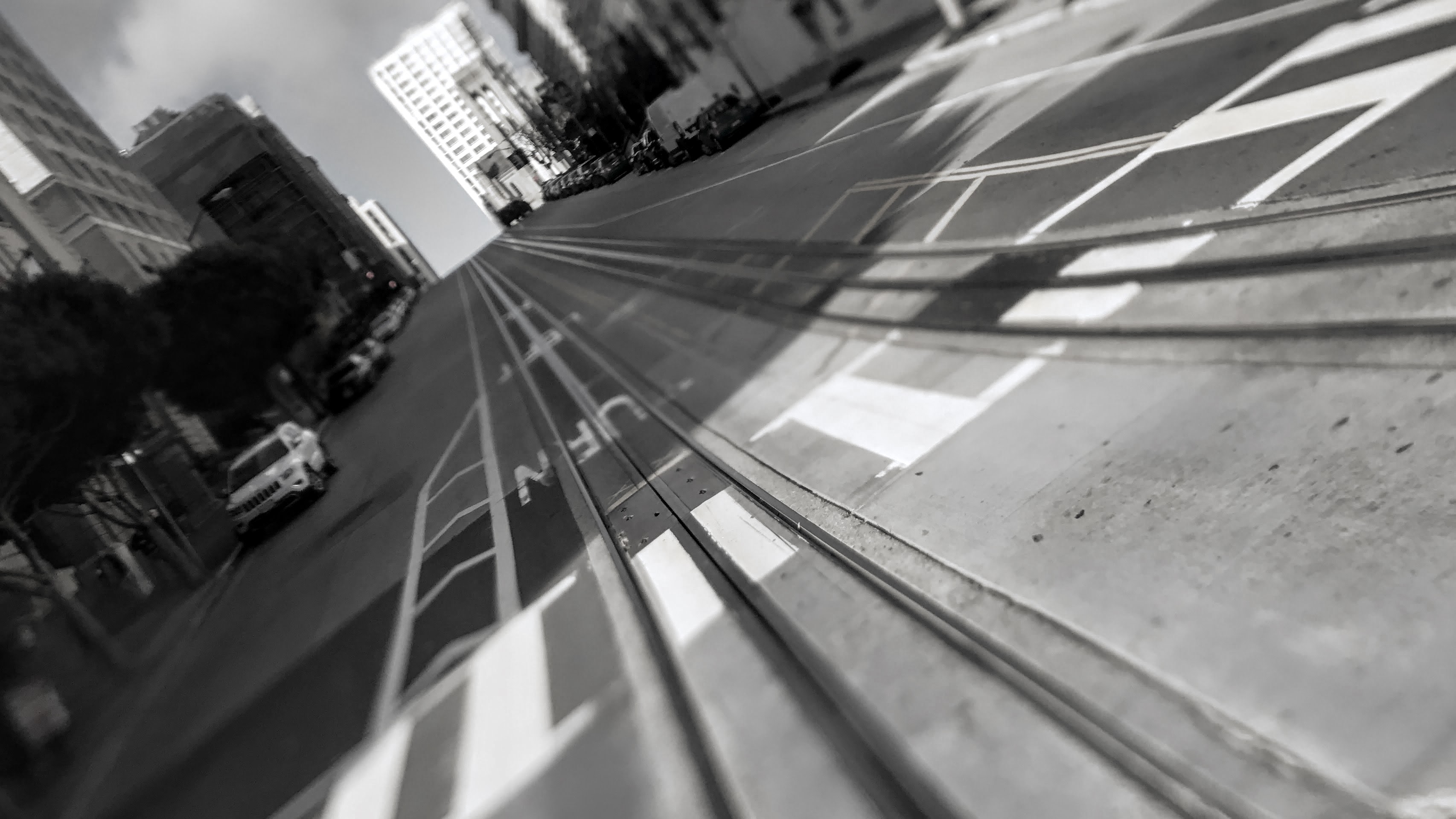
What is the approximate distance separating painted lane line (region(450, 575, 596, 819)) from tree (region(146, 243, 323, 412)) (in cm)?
2271

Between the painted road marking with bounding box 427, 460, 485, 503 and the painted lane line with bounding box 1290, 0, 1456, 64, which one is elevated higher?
the painted road marking with bounding box 427, 460, 485, 503

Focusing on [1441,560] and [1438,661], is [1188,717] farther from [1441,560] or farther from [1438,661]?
[1441,560]

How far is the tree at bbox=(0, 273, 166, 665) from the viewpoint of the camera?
1612 cm

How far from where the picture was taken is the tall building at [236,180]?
98688mm

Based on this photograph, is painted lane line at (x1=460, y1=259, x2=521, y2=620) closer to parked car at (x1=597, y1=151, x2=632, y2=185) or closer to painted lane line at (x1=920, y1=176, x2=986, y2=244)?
painted lane line at (x1=920, y1=176, x2=986, y2=244)

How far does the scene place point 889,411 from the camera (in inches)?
302

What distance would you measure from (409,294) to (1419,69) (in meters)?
72.4

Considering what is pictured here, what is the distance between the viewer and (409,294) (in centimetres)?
7219

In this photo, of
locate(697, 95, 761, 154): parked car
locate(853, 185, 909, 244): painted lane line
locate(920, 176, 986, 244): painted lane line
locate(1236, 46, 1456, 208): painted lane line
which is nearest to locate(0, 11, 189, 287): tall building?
locate(697, 95, 761, 154): parked car

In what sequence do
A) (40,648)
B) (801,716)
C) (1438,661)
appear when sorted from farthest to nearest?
1. (40,648)
2. (801,716)
3. (1438,661)

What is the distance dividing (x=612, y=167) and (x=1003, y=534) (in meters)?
57.8

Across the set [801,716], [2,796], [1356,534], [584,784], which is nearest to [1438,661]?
[1356,534]

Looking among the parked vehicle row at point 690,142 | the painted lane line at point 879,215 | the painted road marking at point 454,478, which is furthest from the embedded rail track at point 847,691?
the parked vehicle row at point 690,142

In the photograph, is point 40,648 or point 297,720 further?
point 40,648
